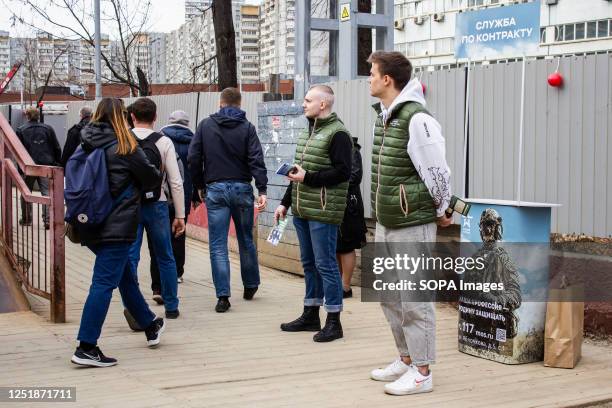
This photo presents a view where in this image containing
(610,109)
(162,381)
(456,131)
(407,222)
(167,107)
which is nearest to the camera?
(407,222)

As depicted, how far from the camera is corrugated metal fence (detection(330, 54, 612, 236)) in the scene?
24.4ft

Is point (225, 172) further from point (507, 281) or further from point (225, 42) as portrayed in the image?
point (225, 42)

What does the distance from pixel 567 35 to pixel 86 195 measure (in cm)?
7607

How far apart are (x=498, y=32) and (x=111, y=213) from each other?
3.53 meters

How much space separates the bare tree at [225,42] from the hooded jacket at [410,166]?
11.9 meters

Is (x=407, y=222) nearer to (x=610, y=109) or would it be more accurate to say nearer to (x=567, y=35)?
(x=610, y=109)

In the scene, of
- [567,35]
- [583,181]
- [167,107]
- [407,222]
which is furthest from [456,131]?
[567,35]

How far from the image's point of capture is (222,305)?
8516 mm

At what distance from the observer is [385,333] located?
7645 millimetres

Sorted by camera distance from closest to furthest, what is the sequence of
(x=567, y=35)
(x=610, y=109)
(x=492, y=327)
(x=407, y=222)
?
(x=407, y=222), (x=492, y=327), (x=610, y=109), (x=567, y=35)

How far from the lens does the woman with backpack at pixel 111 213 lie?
616 cm

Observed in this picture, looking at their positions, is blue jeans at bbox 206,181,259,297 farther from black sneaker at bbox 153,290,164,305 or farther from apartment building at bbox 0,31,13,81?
apartment building at bbox 0,31,13,81

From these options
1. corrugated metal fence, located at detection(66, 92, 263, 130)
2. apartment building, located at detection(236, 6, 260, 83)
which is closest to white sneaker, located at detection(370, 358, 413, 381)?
corrugated metal fence, located at detection(66, 92, 263, 130)

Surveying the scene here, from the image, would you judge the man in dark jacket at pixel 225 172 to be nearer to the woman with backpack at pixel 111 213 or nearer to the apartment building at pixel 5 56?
the woman with backpack at pixel 111 213
